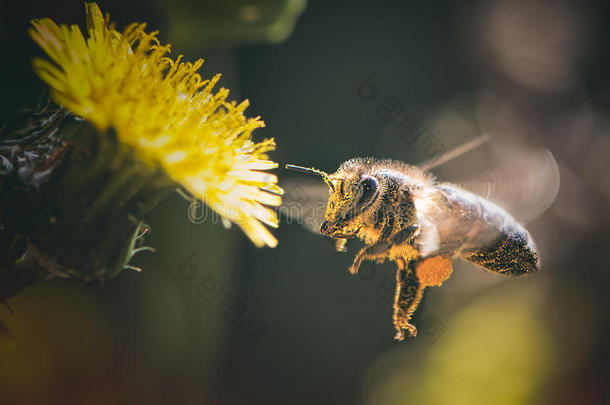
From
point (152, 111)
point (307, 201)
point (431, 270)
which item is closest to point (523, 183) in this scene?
point (431, 270)

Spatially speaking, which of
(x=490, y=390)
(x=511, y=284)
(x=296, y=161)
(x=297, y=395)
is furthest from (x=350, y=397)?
(x=296, y=161)

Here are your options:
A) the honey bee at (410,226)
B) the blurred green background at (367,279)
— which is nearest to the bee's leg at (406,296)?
the honey bee at (410,226)

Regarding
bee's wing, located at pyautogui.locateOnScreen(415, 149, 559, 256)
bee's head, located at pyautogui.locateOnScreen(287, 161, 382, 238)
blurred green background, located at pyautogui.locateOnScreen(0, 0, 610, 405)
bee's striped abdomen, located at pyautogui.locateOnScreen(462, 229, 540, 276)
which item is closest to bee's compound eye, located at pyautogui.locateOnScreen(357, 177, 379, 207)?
bee's head, located at pyautogui.locateOnScreen(287, 161, 382, 238)

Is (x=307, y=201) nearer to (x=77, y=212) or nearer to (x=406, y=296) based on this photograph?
(x=406, y=296)

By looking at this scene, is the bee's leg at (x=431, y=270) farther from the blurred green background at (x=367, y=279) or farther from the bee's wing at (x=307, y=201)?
the blurred green background at (x=367, y=279)

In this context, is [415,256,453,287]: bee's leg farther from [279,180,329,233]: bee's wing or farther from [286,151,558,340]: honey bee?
[279,180,329,233]: bee's wing

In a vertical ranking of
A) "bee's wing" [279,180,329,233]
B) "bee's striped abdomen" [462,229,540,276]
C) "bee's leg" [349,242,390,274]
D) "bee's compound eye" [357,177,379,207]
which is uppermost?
"bee's wing" [279,180,329,233]
